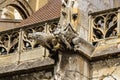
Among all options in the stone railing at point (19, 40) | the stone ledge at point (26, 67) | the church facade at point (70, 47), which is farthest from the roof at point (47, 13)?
the stone ledge at point (26, 67)

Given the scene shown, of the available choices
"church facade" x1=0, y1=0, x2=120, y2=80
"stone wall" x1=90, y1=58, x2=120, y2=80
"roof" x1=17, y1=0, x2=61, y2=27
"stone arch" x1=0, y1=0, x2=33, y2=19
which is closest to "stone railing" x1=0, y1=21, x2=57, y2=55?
"church facade" x1=0, y1=0, x2=120, y2=80

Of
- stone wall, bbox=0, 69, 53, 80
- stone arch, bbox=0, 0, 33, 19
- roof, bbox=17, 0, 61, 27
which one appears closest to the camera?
stone wall, bbox=0, 69, 53, 80

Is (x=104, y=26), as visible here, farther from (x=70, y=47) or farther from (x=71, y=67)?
(x=71, y=67)

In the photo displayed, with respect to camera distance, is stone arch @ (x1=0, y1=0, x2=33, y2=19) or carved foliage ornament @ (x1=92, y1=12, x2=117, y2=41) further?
stone arch @ (x1=0, y1=0, x2=33, y2=19)

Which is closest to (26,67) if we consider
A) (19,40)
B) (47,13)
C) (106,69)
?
(19,40)

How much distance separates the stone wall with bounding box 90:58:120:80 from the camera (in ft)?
16.5

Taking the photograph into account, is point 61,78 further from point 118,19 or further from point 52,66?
point 118,19

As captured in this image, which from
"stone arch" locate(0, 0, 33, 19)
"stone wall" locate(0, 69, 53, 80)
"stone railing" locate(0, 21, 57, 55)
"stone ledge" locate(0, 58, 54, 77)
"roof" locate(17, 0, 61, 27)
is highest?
"stone arch" locate(0, 0, 33, 19)

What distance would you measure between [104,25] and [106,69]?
0.61 metres

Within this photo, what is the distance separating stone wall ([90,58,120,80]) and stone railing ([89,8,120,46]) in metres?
0.34

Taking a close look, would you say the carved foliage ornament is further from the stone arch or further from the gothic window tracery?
the stone arch

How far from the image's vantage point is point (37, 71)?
18.7 feet

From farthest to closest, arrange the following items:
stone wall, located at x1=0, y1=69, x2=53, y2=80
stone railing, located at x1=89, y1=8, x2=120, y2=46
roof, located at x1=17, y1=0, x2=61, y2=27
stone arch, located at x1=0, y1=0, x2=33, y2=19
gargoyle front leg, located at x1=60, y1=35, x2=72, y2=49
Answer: stone arch, located at x1=0, y1=0, x2=33, y2=19 → roof, located at x1=17, y1=0, x2=61, y2=27 → stone wall, located at x1=0, y1=69, x2=53, y2=80 → stone railing, located at x1=89, y1=8, x2=120, y2=46 → gargoyle front leg, located at x1=60, y1=35, x2=72, y2=49

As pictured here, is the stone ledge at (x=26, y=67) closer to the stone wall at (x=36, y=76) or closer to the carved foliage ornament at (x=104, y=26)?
the stone wall at (x=36, y=76)
